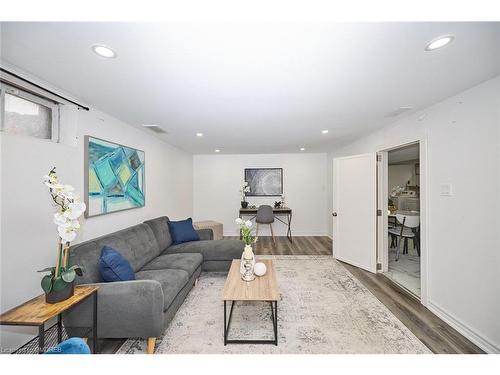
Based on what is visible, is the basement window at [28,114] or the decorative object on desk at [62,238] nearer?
the decorative object on desk at [62,238]

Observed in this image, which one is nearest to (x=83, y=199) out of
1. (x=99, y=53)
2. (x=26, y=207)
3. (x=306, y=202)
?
(x=26, y=207)

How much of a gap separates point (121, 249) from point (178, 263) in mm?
669

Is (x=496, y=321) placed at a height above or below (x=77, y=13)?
below

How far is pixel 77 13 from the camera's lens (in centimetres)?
71

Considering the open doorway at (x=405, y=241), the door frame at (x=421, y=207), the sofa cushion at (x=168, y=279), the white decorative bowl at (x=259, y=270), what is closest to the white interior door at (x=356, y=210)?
the door frame at (x=421, y=207)

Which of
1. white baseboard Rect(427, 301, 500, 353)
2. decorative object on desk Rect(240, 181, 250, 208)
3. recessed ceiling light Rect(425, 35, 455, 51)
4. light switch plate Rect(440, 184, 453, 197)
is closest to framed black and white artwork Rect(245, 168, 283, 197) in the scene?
decorative object on desk Rect(240, 181, 250, 208)

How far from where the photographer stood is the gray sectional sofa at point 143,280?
5.06 feet

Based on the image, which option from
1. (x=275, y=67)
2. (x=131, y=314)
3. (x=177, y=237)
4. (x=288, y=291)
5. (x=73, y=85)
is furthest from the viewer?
(x=177, y=237)

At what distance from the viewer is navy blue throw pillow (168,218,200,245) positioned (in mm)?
3311

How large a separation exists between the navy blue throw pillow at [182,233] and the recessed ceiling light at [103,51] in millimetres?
2610

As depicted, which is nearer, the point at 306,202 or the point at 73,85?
the point at 73,85

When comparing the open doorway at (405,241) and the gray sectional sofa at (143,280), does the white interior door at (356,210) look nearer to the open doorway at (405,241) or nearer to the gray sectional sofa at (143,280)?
the open doorway at (405,241)

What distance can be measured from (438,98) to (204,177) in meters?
5.12

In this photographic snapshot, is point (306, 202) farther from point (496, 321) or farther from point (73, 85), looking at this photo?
point (73, 85)
